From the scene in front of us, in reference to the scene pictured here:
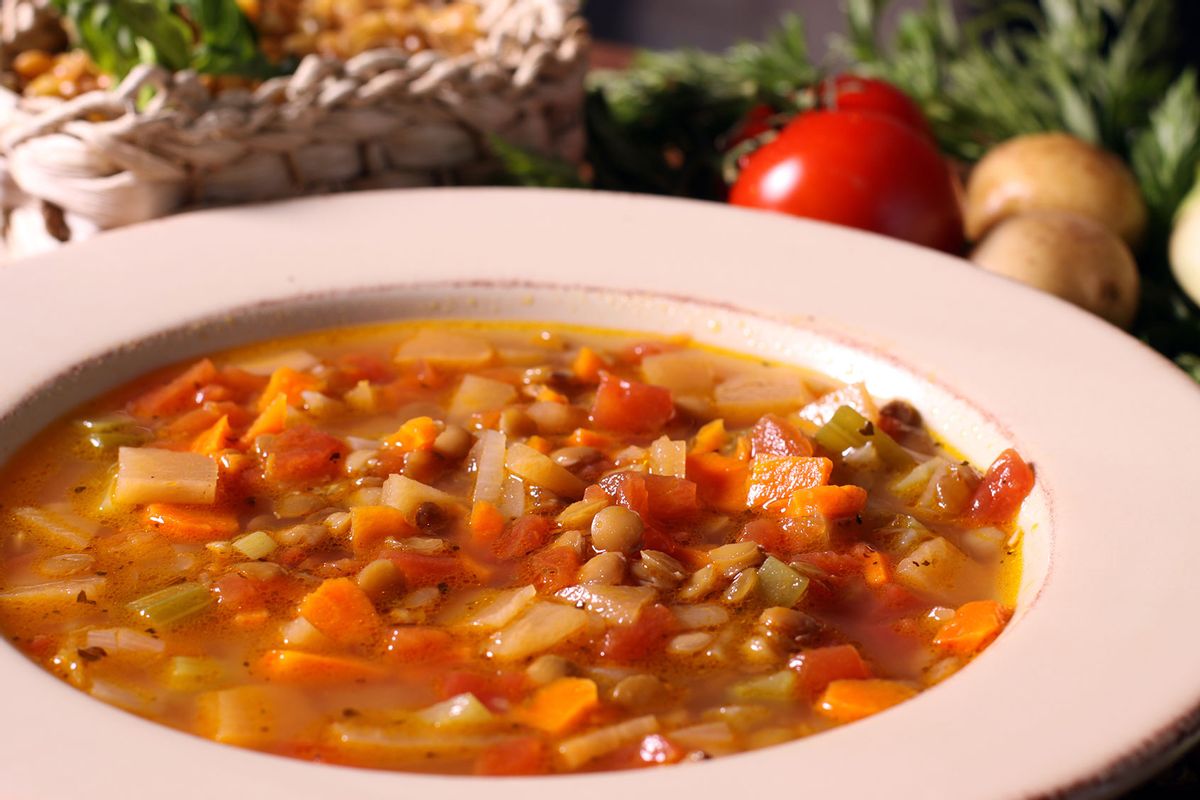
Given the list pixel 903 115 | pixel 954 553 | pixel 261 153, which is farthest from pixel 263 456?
pixel 903 115

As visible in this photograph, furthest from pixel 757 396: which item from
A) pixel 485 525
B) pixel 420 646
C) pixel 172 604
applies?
pixel 172 604

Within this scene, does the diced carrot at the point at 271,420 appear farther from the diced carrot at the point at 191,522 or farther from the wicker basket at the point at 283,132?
the wicker basket at the point at 283,132

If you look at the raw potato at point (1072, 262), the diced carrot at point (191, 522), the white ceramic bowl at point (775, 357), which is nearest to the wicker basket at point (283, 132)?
the white ceramic bowl at point (775, 357)

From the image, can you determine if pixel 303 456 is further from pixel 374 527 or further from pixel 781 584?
pixel 781 584

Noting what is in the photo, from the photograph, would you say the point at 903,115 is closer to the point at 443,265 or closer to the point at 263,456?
the point at 443,265

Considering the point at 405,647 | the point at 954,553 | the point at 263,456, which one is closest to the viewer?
the point at 405,647

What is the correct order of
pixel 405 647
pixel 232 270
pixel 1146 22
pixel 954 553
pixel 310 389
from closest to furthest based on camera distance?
pixel 405 647 → pixel 954 553 → pixel 310 389 → pixel 232 270 → pixel 1146 22
